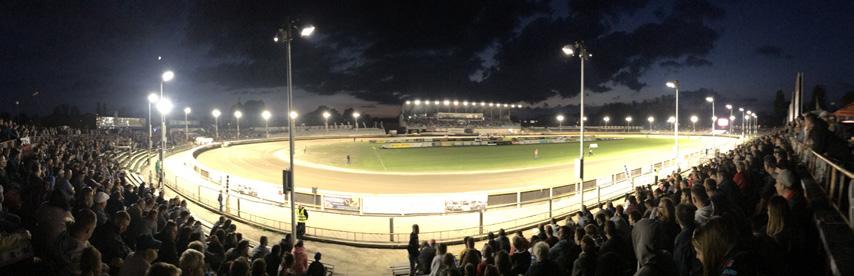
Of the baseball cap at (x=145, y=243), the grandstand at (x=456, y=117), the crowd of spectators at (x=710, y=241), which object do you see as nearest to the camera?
the crowd of spectators at (x=710, y=241)

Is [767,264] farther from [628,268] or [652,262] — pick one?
[628,268]

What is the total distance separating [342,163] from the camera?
38.8 metres

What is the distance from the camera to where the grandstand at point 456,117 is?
107312mm

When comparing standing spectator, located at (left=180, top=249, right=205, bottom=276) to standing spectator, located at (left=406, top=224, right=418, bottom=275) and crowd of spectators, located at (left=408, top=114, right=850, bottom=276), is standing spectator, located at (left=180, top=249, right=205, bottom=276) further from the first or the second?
standing spectator, located at (left=406, top=224, right=418, bottom=275)

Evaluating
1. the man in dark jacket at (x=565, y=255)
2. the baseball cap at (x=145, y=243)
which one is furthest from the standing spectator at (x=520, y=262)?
the baseball cap at (x=145, y=243)

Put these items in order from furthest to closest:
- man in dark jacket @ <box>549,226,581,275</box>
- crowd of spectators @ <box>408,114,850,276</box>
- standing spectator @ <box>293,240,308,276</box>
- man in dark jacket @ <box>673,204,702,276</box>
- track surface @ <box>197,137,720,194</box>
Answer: track surface @ <box>197,137,720,194</box>
standing spectator @ <box>293,240,308,276</box>
man in dark jacket @ <box>549,226,581,275</box>
man in dark jacket @ <box>673,204,702,276</box>
crowd of spectators @ <box>408,114,850,276</box>

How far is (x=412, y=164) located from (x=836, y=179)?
3272cm

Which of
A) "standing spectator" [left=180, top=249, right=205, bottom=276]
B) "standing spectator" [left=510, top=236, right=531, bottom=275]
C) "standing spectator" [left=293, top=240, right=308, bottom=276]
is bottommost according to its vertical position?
"standing spectator" [left=293, top=240, right=308, bottom=276]

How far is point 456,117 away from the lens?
121 m

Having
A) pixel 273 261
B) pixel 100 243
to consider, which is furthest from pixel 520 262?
pixel 100 243

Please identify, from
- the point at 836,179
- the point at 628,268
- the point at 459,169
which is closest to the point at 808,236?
the point at 628,268

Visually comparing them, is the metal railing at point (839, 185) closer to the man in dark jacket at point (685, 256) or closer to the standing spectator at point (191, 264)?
the man in dark jacket at point (685, 256)

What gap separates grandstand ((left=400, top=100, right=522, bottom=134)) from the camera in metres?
107

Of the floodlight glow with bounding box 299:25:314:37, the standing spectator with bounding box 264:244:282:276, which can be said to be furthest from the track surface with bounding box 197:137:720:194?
the standing spectator with bounding box 264:244:282:276
